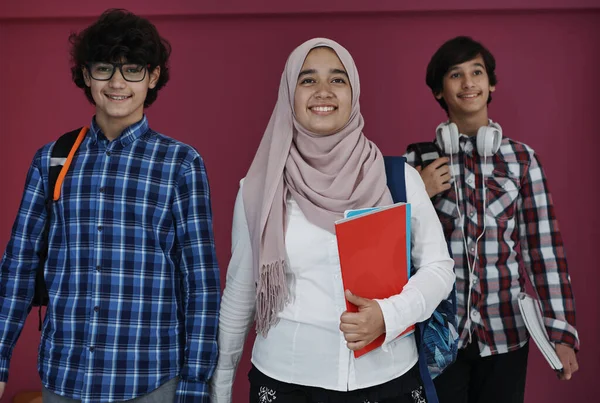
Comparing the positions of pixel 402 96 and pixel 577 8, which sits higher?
pixel 577 8

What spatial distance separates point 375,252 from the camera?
1688 millimetres

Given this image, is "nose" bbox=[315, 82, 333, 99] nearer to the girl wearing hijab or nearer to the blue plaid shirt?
the girl wearing hijab

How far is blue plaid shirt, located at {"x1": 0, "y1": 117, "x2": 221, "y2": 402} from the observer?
176cm

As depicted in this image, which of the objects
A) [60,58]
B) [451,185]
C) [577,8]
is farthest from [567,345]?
[60,58]

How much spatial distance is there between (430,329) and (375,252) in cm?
32

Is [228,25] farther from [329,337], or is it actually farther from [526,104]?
[329,337]

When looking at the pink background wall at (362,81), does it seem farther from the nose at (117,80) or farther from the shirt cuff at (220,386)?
the shirt cuff at (220,386)

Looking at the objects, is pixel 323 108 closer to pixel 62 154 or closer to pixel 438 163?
pixel 438 163

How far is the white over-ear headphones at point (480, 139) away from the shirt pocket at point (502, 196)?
0.11 metres

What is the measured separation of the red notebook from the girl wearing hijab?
0.04 metres

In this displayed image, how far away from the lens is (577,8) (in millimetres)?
2996

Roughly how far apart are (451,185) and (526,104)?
3.40ft

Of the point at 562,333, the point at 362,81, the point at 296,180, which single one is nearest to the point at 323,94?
the point at 296,180

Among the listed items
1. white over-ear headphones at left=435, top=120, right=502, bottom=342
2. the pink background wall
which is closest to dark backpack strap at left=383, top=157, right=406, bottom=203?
white over-ear headphones at left=435, top=120, right=502, bottom=342
